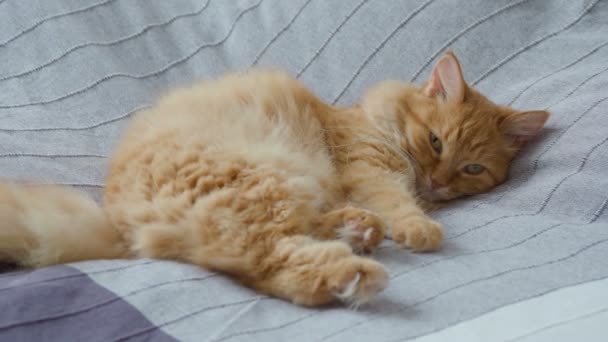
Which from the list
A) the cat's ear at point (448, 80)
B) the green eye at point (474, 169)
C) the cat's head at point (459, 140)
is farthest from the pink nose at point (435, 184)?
the cat's ear at point (448, 80)

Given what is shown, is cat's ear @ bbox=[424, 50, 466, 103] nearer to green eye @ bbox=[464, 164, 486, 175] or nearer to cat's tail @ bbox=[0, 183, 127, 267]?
green eye @ bbox=[464, 164, 486, 175]

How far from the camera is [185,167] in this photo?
1.45 metres

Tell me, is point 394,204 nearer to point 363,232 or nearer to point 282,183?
point 363,232

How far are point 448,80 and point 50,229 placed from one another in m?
1.19

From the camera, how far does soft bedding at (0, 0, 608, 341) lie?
1.16m

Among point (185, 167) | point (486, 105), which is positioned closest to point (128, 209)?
point (185, 167)

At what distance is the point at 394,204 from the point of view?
169cm

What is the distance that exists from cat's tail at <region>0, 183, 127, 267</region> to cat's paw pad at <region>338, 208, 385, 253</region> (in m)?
0.54

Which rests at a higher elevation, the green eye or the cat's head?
the cat's head

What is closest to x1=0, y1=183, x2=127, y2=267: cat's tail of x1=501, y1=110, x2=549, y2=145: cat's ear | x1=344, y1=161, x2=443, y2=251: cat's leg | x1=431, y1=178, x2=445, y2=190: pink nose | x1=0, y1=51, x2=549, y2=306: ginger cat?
x1=0, y1=51, x2=549, y2=306: ginger cat

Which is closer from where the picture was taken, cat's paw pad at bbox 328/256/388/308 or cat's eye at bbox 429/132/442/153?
cat's paw pad at bbox 328/256/388/308

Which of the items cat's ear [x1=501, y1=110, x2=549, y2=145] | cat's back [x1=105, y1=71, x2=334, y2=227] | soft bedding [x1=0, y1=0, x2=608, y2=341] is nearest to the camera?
soft bedding [x1=0, y1=0, x2=608, y2=341]

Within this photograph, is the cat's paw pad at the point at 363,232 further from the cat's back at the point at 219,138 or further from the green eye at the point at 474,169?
the green eye at the point at 474,169

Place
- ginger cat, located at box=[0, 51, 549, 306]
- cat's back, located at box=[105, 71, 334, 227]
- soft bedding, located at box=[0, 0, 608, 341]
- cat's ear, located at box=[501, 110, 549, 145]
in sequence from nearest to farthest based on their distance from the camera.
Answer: soft bedding, located at box=[0, 0, 608, 341], ginger cat, located at box=[0, 51, 549, 306], cat's back, located at box=[105, 71, 334, 227], cat's ear, located at box=[501, 110, 549, 145]
